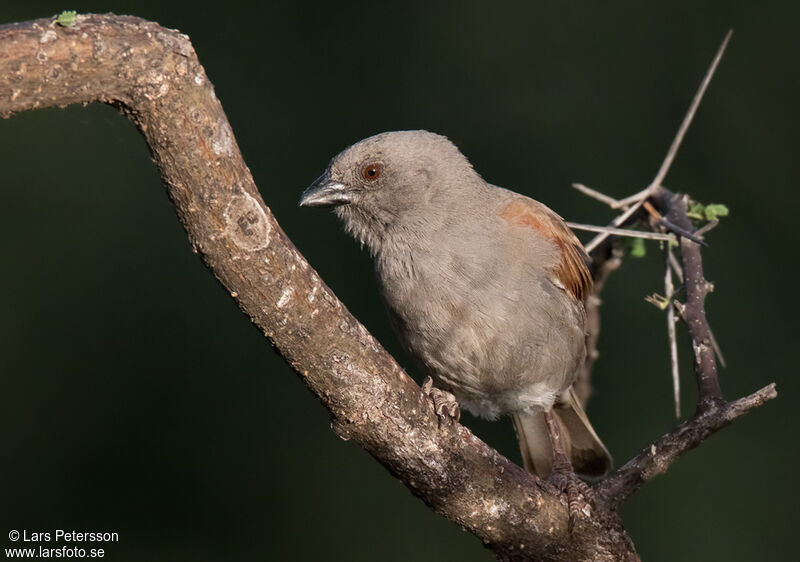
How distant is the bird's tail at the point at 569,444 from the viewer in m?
4.81

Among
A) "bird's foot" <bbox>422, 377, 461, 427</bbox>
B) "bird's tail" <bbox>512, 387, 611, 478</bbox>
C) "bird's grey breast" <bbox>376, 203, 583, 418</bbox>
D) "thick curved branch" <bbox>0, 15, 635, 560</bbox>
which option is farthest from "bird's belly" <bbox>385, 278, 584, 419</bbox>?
"thick curved branch" <bbox>0, 15, 635, 560</bbox>

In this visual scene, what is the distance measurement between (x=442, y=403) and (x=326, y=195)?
1.09m

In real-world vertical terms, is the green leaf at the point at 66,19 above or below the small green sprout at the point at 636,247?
above

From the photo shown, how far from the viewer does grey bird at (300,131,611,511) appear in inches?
159

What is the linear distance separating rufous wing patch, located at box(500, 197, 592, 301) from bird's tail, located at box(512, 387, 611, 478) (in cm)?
62

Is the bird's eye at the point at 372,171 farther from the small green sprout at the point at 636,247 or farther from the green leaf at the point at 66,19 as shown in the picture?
the green leaf at the point at 66,19

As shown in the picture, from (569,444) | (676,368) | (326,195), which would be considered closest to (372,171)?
(326,195)

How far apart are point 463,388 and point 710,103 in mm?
4526

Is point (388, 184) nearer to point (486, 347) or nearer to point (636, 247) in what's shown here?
point (486, 347)

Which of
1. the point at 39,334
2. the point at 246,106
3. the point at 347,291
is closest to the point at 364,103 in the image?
the point at 246,106

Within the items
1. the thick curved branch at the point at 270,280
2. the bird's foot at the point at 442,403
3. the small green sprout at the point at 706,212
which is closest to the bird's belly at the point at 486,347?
the bird's foot at the point at 442,403

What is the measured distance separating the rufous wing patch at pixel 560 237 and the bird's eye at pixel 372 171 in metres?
0.57

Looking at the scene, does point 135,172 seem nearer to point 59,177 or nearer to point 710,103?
point 59,177

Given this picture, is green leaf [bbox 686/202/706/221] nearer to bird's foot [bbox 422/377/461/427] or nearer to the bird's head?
the bird's head
